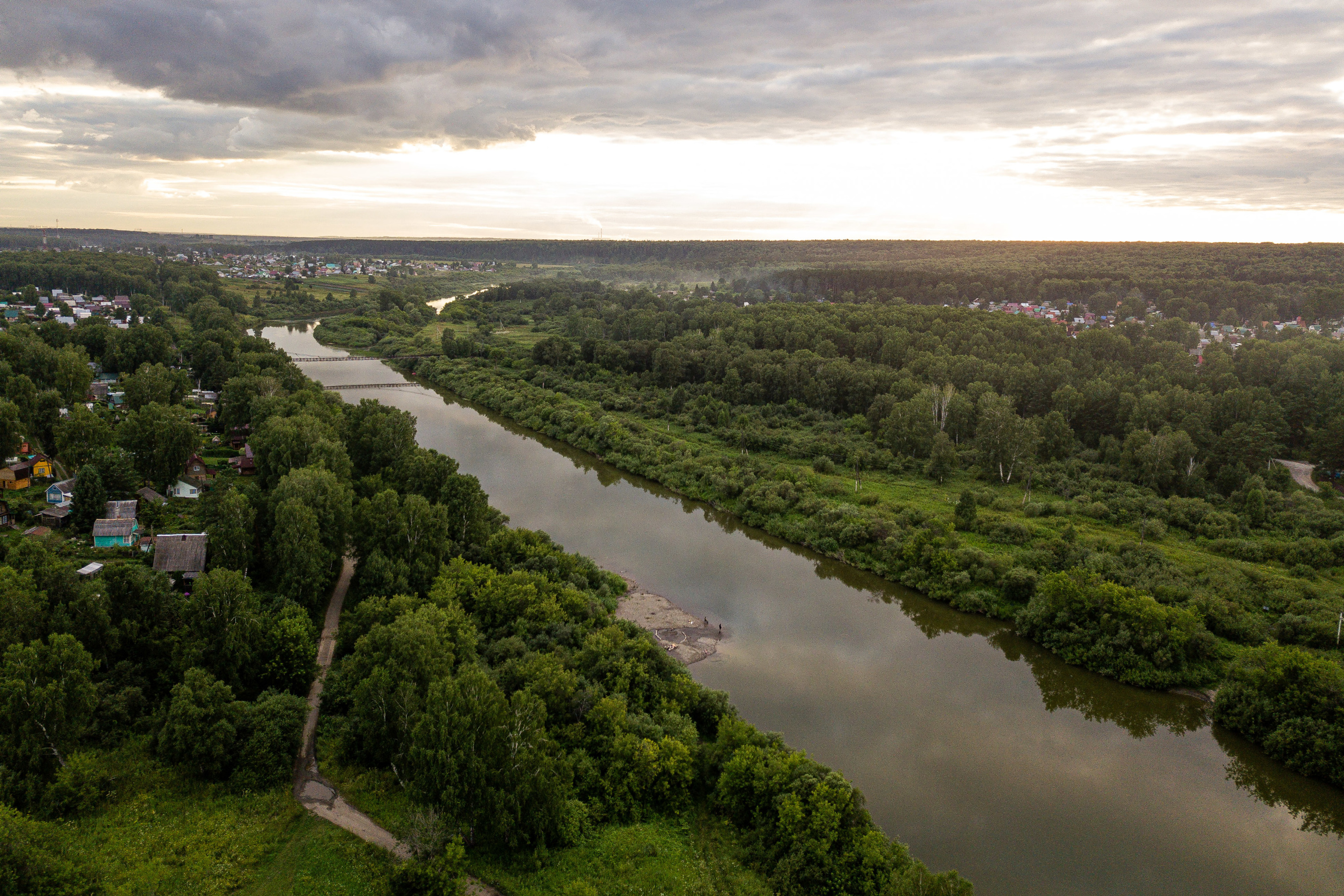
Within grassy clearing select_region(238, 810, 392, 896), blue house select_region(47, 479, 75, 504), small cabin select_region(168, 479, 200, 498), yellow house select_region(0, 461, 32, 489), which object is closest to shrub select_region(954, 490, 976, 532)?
grassy clearing select_region(238, 810, 392, 896)

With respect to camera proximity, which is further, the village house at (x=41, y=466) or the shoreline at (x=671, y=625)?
the village house at (x=41, y=466)

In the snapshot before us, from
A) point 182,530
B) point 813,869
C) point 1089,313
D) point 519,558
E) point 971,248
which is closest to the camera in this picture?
point 813,869

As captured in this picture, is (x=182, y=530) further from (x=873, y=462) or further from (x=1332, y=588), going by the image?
(x=1332, y=588)

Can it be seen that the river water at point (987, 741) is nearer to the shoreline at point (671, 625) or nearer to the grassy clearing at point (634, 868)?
the shoreline at point (671, 625)

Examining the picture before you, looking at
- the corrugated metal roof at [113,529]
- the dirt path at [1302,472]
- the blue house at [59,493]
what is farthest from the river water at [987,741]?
the dirt path at [1302,472]

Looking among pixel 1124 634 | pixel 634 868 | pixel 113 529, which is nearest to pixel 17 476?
pixel 113 529

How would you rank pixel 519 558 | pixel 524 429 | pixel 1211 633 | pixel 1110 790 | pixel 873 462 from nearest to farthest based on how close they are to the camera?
pixel 1110 790, pixel 1211 633, pixel 519 558, pixel 873 462, pixel 524 429

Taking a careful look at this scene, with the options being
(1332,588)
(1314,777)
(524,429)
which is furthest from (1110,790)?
(524,429)
